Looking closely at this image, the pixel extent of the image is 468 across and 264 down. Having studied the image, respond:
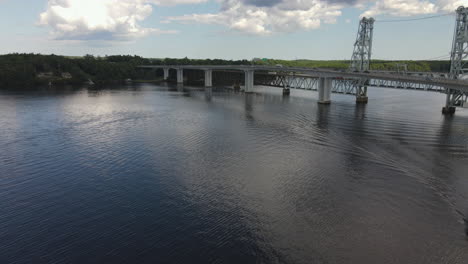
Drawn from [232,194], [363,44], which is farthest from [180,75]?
[232,194]

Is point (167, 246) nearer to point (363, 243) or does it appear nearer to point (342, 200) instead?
point (363, 243)

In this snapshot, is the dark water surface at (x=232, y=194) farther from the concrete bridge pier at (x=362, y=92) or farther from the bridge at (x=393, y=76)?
the concrete bridge pier at (x=362, y=92)

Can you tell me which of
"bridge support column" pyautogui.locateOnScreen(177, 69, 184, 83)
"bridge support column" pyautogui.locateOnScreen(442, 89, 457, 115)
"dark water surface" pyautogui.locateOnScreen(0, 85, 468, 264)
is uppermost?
"bridge support column" pyautogui.locateOnScreen(177, 69, 184, 83)

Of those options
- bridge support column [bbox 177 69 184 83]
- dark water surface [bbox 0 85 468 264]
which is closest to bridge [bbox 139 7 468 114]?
dark water surface [bbox 0 85 468 264]

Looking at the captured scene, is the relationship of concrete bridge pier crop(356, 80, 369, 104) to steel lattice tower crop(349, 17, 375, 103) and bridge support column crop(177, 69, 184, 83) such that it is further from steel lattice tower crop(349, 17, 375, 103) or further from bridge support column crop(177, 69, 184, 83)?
bridge support column crop(177, 69, 184, 83)

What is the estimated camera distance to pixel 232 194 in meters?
28.9

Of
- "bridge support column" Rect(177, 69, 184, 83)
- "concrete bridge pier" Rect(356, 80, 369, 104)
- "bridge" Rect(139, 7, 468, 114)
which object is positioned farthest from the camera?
"bridge support column" Rect(177, 69, 184, 83)

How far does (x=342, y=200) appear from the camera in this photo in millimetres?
28094

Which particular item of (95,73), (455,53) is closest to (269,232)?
(455,53)

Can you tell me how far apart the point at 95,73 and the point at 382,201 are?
605 ft

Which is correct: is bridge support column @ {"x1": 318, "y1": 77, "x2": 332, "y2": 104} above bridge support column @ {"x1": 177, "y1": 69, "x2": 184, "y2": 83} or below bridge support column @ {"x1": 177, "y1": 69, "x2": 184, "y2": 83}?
below

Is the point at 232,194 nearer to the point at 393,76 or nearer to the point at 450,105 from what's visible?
the point at 393,76

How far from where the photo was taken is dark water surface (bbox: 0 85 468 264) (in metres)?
21.0

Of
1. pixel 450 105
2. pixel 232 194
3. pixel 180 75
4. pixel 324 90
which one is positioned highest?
pixel 180 75
